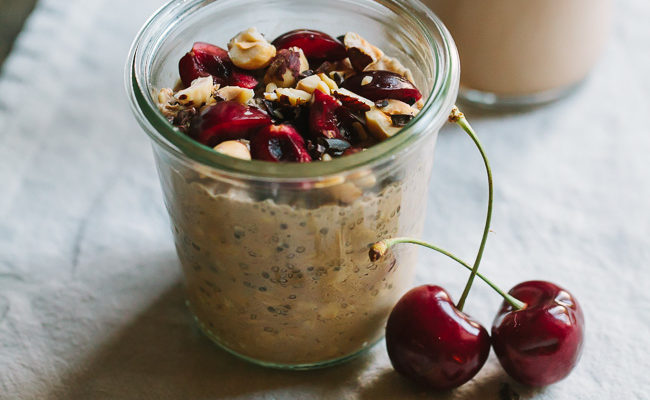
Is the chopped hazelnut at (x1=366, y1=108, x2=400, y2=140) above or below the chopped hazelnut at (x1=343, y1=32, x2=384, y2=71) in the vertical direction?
below

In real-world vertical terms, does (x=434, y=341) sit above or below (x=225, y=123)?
below

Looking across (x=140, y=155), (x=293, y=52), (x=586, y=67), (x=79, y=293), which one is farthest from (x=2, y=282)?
(x=586, y=67)

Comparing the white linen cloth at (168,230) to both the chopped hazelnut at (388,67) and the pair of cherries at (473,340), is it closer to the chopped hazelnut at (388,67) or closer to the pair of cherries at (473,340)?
the pair of cherries at (473,340)

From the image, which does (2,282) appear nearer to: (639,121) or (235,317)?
(235,317)

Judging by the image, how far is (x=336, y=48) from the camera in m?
0.86

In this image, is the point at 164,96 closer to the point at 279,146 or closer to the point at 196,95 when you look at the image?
the point at 196,95

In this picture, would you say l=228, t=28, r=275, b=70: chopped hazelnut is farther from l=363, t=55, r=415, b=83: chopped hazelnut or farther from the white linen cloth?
the white linen cloth

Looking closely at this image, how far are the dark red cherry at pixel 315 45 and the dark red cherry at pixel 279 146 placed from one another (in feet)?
0.53

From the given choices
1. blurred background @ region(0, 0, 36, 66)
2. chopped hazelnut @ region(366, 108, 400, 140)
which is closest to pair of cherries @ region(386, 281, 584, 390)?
chopped hazelnut @ region(366, 108, 400, 140)

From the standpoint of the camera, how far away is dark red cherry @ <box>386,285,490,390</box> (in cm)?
81

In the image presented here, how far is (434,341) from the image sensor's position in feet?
2.66

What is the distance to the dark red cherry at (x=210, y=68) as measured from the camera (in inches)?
32.2

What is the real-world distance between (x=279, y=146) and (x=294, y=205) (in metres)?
0.06

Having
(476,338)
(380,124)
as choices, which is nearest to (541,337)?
(476,338)
